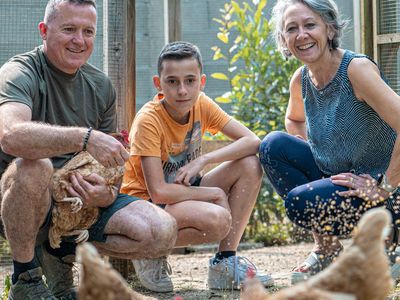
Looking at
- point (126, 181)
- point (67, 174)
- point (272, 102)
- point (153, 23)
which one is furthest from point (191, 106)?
point (272, 102)

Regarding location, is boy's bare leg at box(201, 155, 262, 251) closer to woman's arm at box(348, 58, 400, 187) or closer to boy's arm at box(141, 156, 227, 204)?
boy's arm at box(141, 156, 227, 204)

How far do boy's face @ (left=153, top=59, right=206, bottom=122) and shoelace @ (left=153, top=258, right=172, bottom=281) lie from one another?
0.94 m

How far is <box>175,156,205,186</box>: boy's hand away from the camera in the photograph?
4.79 m

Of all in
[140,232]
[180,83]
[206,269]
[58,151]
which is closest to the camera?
[58,151]

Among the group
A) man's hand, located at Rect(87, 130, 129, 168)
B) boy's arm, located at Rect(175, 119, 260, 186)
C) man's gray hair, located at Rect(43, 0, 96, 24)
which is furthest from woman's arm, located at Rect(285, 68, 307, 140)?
man's hand, located at Rect(87, 130, 129, 168)

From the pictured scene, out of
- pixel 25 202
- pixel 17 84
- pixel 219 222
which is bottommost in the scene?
pixel 219 222

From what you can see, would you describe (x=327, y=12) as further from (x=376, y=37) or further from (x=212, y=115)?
(x=376, y=37)

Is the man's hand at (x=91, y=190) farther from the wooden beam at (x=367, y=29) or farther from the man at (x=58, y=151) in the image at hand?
the wooden beam at (x=367, y=29)

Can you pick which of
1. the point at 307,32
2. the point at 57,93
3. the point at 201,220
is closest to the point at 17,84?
the point at 57,93

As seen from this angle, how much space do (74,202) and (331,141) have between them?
5.30 feet

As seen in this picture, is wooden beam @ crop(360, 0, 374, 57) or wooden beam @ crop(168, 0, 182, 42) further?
wooden beam @ crop(168, 0, 182, 42)

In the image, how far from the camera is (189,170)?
15.8ft

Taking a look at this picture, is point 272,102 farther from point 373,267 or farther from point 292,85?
point 373,267

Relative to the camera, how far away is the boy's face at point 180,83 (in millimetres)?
4801
